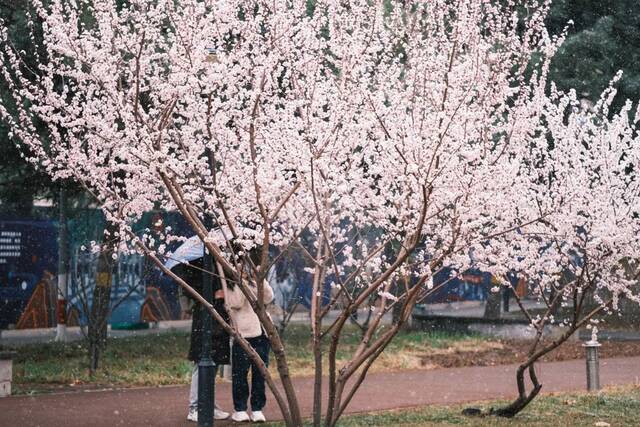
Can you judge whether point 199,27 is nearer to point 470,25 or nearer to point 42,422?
point 470,25

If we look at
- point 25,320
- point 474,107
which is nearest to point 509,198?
point 474,107

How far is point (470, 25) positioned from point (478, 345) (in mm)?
12132

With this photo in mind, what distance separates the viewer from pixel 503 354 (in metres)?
18.3

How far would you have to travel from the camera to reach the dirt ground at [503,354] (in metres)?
16.9

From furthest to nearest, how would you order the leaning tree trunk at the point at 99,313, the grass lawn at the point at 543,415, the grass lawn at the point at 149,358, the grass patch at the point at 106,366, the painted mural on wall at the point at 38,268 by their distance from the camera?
1. the painted mural on wall at the point at 38,268
2. the leaning tree trunk at the point at 99,313
3. the grass lawn at the point at 149,358
4. the grass patch at the point at 106,366
5. the grass lawn at the point at 543,415

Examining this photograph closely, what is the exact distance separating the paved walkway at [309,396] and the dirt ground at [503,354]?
2.26 ft

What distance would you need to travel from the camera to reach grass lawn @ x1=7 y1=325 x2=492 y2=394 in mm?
13453

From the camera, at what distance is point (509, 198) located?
9.30 metres

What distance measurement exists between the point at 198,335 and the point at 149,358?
6.33 metres

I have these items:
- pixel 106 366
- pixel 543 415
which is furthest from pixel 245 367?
pixel 106 366

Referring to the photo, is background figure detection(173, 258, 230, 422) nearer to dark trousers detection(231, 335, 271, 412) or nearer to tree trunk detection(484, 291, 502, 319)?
dark trousers detection(231, 335, 271, 412)

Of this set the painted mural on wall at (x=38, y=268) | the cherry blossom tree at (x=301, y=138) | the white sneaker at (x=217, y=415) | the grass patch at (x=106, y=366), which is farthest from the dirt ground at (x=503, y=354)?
the cherry blossom tree at (x=301, y=138)

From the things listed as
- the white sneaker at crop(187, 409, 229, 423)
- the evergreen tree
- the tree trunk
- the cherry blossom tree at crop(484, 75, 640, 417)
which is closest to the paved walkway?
the white sneaker at crop(187, 409, 229, 423)

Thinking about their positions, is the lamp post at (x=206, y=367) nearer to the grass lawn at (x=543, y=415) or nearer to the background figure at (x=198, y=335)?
the background figure at (x=198, y=335)
